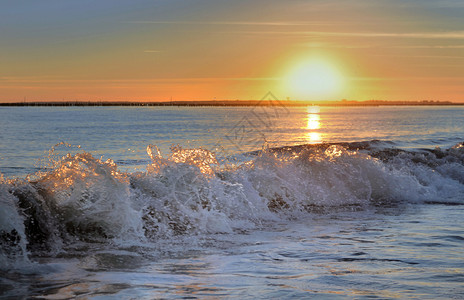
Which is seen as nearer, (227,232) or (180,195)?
(227,232)

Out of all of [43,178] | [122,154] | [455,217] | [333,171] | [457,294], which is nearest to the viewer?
[457,294]

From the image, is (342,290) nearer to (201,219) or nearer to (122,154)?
(201,219)

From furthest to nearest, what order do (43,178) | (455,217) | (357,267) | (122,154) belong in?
(122,154)
(455,217)
(43,178)
(357,267)

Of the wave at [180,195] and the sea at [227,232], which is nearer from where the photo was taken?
the sea at [227,232]

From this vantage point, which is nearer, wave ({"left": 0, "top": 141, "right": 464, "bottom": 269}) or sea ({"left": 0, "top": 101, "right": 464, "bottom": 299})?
sea ({"left": 0, "top": 101, "right": 464, "bottom": 299})

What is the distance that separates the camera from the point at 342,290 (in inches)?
261

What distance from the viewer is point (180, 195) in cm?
1180

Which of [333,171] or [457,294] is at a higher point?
[333,171]

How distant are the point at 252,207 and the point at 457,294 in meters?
6.48

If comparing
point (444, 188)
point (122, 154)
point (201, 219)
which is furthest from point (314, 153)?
point (122, 154)

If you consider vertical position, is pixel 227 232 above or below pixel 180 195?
below

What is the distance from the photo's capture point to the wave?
9.66m

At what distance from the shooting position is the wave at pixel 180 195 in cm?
966

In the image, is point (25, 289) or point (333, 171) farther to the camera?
point (333, 171)
